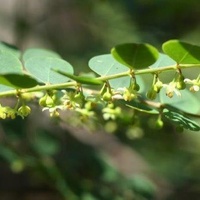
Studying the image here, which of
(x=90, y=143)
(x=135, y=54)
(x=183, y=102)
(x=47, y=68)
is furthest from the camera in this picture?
(x=90, y=143)

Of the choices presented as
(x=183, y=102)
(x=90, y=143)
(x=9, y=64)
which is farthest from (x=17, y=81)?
(x=90, y=143)

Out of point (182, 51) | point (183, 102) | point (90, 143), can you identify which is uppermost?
point (182, 51)

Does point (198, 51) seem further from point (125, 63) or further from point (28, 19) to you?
point (28, 19)

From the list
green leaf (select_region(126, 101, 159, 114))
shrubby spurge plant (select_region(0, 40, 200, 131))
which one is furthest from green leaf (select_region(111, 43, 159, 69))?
green leaf (select_region(126, 101, 159, 114))

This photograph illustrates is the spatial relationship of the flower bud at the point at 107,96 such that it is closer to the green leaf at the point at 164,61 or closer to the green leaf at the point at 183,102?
the green leaf at the point at 164,61

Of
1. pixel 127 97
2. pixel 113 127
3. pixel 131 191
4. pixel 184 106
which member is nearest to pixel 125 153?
pixel 131 191

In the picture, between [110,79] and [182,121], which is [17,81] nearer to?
[110,79]

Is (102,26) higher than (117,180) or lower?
higher

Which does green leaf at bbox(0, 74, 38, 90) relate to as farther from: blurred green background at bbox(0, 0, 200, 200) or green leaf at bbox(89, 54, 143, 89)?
blurred green background at bbox(0, 0, 200, 200)
